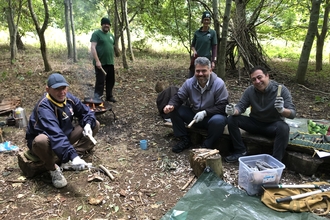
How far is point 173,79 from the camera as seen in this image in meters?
6.96

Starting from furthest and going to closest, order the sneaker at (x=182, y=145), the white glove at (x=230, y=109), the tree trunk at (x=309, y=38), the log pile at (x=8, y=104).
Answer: the tree trunk at (x=309, y=38), the log pile at (x=8, y=104), the sneaker at (x=182, y=145), the white glove at (x=230, y=109)

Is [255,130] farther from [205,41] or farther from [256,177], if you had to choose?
[205,41]

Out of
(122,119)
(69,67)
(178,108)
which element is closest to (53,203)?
(178,108)

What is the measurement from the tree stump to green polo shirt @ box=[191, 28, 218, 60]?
2.93 metres

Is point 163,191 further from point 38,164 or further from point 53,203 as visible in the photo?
point 38,164

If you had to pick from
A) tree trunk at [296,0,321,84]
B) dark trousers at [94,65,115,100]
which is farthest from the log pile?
tree trunk at [296,0,321,84]

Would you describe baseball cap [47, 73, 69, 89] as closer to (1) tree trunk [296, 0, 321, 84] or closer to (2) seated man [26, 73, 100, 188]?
(2) seated man [26, 73, 100, 188]

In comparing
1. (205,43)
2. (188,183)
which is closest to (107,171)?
(188,183)

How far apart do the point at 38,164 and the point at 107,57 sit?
98.7 inches

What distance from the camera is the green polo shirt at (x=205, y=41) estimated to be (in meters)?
5.16

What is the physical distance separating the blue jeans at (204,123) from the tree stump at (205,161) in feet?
1.20

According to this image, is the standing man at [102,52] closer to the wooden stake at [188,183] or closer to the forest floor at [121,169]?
the forest floor at [121,169]

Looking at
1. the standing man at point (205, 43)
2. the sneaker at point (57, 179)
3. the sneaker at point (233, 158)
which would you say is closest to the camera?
the sneaker at point (57, 179)

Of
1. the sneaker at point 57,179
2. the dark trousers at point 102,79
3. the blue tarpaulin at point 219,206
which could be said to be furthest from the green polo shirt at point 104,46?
the blue tarpaulin at point 219,206
